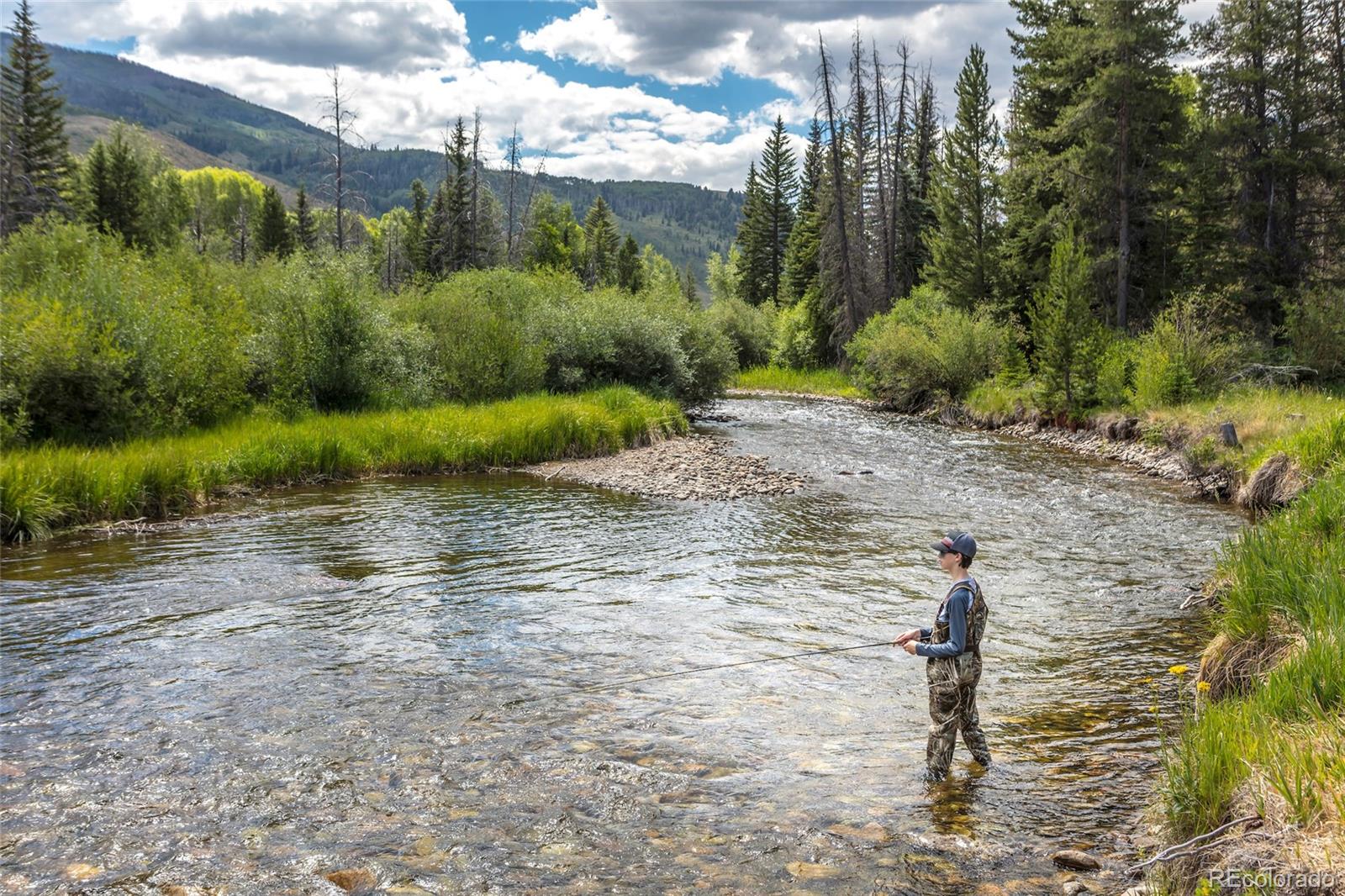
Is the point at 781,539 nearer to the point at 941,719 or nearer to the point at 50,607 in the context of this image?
the point at 941,719

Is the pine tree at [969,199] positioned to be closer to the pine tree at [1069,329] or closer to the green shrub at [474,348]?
the pine tree at [1069,329]

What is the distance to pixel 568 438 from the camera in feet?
73.4

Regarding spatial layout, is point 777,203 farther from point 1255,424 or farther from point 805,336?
point 1255,424

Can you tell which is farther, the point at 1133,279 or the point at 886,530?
the point at 1133,279

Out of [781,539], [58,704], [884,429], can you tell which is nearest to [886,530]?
[781,539]

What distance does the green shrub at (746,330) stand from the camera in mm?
59281

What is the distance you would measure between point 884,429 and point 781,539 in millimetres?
17030

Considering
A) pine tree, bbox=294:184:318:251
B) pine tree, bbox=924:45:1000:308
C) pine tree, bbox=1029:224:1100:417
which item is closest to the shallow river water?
pine tree, bbox=1029:224:1100:417

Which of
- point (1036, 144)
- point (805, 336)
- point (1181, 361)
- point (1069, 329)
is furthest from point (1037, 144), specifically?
point (805, 336)

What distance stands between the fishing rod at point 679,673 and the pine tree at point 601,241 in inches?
3230

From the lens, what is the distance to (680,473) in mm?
19766

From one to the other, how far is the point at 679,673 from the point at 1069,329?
23203mm

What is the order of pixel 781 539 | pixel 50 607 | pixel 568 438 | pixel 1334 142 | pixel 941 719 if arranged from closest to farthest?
pixel 941 719
pixel 50 607
pixel 781 539
pixel 568 438
pixel 1334 142

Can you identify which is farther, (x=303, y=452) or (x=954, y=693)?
(x=303, y=452)
